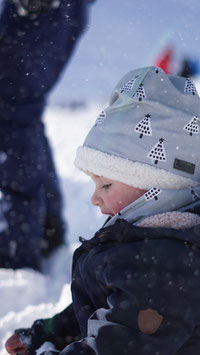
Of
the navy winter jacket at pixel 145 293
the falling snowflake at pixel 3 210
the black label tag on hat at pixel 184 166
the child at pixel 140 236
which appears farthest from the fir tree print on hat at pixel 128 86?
the falling snowflake at pixel 3 210

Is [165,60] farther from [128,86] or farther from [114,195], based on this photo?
[114,195]

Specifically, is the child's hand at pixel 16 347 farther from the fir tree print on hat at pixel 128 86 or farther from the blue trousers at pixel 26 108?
the blue trousers at pixel 26 108

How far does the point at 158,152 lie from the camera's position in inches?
46.0

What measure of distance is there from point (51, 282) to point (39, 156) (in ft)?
2.03

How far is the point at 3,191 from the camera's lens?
230 centimetres

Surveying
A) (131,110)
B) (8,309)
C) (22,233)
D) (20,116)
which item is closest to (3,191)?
(22,233)

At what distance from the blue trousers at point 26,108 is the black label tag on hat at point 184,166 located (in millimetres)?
1265

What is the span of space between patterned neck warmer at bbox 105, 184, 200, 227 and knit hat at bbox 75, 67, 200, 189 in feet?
0.12

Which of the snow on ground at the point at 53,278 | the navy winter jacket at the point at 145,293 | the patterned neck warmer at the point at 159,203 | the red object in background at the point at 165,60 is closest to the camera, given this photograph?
the navy winter jacket at the point at 145,293

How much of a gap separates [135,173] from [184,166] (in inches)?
4.8

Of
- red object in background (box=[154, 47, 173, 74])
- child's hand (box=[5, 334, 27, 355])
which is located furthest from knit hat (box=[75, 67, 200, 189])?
child's hand (box=[5, 334, 27, 355])

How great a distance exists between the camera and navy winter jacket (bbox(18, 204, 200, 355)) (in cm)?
90

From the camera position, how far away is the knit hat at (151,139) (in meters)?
1.17

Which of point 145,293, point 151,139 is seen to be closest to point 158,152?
point 151,139
